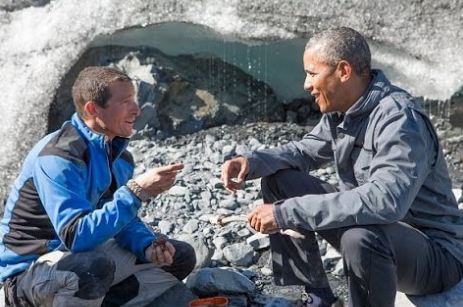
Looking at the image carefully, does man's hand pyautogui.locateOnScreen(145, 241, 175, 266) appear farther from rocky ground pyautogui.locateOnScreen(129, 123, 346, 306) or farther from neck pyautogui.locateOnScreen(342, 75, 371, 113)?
neck pyautogui.locateOnScreen(342, 75, 371, 113)

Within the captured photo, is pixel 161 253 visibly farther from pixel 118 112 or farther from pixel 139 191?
pixel 118 112

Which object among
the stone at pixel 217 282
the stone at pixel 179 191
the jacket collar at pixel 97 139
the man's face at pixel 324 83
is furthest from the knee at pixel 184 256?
the stone at pixel 179 191

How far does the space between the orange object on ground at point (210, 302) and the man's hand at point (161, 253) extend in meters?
0.42

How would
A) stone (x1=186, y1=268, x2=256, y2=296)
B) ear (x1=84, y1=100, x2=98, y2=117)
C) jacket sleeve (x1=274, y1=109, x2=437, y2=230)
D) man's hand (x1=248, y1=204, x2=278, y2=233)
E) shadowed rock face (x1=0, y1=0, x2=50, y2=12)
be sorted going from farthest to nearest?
shadowed rock face (x1=0, y1=0, x2=50, y2=12) < stone (x1=186, y1=268, x2=256, y2=296) < ear (x1=84, y1=100, x2=98, y2=117) < man's hand (x1=248, y1=204, x2=278, y2=233) < jacket sleeve (x1=274, y1=109, x2=437, y2=230)

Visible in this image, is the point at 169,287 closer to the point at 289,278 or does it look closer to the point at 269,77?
the point at 289,278

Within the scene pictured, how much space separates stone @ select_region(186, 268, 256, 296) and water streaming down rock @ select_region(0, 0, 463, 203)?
3.24 metres

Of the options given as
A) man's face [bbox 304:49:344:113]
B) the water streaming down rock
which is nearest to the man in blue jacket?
man's face [bbox 304:49:344:113]

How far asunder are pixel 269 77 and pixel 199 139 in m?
1.00

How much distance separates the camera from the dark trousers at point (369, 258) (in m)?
3.67

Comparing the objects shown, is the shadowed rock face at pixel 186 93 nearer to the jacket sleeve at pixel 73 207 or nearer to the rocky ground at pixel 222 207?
the rocky ground at pixel 222 207

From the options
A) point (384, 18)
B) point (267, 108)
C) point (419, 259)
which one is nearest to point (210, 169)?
point (267, 108)

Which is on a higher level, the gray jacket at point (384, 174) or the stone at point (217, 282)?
the gray jacket at point (384, 174)

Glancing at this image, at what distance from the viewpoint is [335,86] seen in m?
4.00

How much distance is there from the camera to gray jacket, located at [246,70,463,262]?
144 inches
